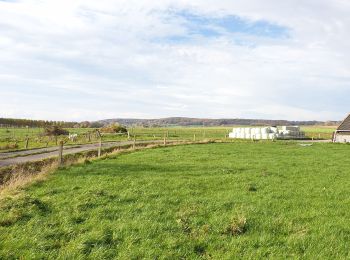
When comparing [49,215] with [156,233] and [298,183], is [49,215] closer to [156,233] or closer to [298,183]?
[156,233]

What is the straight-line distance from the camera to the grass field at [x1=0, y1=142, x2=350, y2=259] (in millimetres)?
8867

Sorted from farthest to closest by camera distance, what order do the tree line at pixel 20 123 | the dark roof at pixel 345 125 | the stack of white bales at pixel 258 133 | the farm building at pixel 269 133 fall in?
the tree line at pixel 20 123, the farm building at pixel 269 133, the stack of white bales at pixel 258 133, the dark roof at pixel 345 125

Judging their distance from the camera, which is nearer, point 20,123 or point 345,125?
point 345,125

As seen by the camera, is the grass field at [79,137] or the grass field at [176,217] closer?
the grass field at [176,217]

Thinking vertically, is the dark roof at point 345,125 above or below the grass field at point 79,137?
above

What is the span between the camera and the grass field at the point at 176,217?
29.1 ft

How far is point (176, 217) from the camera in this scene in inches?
450

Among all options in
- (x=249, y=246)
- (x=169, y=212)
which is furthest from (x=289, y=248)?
(x=169, y=212)

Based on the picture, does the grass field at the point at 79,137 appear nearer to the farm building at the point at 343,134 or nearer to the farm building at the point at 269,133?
the farm building at the point at 269,133

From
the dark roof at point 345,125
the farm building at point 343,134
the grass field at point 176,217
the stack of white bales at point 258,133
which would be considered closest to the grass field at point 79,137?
the stack of white bales at point 258,133

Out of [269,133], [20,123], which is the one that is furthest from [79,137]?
[20,123]

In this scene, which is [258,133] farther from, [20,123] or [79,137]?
[20,123]

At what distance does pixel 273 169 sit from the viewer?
22.8m

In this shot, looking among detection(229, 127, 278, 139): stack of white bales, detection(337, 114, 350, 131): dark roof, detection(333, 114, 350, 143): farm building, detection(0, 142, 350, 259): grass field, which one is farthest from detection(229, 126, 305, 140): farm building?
detection(0, 142, 350, 259): grass field
